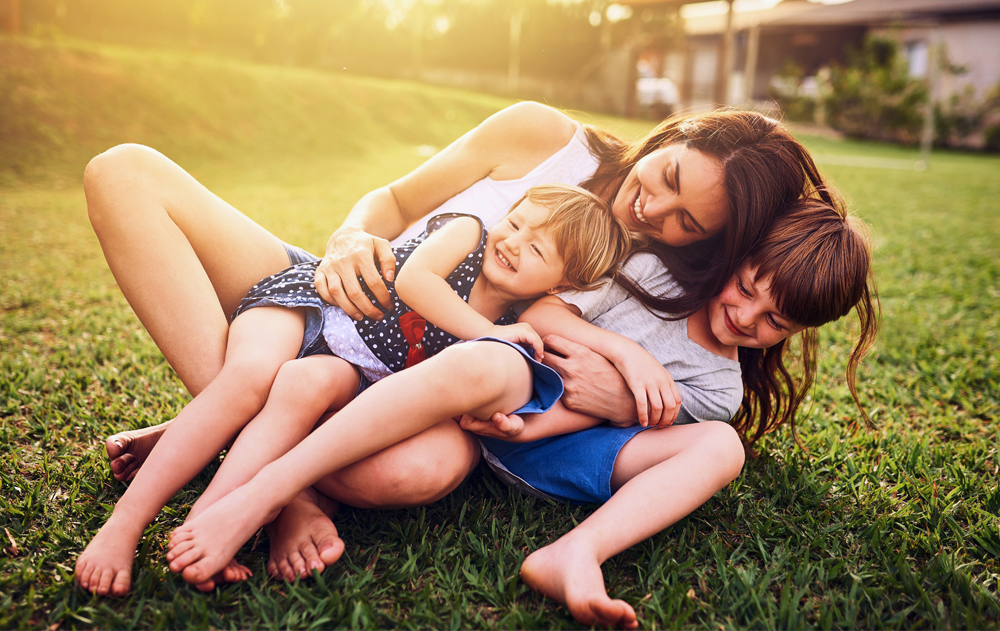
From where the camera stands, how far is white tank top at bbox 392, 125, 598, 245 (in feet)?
6.31

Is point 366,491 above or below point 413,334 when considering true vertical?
below

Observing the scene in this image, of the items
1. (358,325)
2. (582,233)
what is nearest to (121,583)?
(358,325)

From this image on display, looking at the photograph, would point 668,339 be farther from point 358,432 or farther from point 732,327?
point 358,432

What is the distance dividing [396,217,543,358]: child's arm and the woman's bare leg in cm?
46

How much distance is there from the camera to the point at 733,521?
63.1 inches

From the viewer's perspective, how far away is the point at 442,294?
1.57 m

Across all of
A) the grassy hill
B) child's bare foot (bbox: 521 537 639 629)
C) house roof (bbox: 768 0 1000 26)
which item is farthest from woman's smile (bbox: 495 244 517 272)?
house roof (bbox: 768 0 1000 26)

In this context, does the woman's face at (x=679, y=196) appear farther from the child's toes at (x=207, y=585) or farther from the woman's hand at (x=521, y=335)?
the child's toes at (x=207, y=585)

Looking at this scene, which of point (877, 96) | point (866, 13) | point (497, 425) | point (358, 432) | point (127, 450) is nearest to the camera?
point (358, 432)

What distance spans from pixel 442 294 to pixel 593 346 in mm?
385

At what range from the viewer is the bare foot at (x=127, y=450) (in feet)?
5.34

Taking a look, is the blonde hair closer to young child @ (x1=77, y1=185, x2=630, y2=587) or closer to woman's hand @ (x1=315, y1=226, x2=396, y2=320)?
young child @ (x1=77, y1=185, x2=630, y2=587)

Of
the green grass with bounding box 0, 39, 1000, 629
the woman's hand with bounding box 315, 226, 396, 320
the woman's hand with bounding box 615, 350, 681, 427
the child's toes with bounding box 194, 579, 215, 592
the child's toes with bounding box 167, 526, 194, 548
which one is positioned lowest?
the green grass with bounding box 0, 39, 1000, 629

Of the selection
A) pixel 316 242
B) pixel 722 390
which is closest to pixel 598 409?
pixel 722 390
